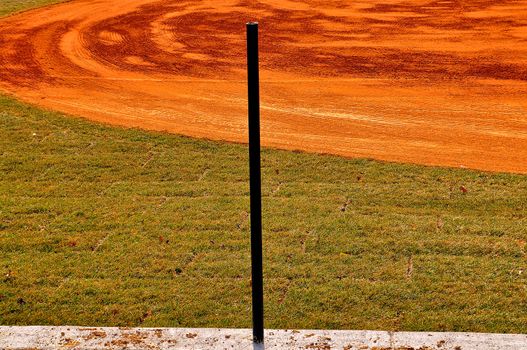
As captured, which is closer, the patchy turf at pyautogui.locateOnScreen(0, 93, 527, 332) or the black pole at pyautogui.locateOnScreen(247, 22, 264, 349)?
the black pole at pyautogui.locateOnScreen(247, 22, 264, 349)

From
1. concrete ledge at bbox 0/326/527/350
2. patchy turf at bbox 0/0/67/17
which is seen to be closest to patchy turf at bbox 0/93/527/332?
concrete ledge at bbox 0/326/527/350

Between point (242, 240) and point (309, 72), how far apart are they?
24.7 feet

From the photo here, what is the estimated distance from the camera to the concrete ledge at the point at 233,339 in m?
5.73

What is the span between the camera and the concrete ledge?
5.73m

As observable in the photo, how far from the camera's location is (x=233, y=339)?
5883 millimetres

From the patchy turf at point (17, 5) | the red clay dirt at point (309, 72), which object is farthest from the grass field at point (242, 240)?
the patchy turf at point (17, 5)

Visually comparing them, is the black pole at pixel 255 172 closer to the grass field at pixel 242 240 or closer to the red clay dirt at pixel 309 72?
the grass field at pixel 242 240

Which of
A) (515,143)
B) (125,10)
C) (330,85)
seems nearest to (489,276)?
(515,143)

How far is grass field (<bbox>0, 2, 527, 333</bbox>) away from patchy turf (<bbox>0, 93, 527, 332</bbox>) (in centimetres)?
2

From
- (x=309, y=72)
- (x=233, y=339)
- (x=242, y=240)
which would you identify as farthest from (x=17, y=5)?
(x=233, y=339)

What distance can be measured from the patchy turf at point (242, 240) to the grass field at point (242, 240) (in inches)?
0.7

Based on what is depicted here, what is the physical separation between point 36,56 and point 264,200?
947 cm

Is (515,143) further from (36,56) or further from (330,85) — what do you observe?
(36,56)

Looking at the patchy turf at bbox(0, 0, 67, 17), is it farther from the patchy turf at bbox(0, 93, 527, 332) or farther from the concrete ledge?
the concrete ledge
